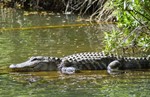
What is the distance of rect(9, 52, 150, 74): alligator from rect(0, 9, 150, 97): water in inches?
10.0

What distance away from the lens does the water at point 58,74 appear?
256 inches

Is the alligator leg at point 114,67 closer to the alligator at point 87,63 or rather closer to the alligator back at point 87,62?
the alligator at point 87,63

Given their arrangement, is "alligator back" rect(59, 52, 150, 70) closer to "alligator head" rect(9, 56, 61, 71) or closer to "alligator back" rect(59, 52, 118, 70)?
"alligator back" rect(59, 52, 118, 70)

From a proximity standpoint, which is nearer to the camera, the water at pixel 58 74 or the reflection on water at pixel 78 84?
the reflection on water at pixel 78 84

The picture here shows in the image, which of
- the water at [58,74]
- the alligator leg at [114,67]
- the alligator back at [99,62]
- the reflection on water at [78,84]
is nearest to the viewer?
the reflection on water at [78,84]

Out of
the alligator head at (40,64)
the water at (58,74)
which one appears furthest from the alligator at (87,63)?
the water at (58,74)

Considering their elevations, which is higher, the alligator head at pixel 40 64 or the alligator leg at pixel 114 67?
the alligator head at pixel 40 64

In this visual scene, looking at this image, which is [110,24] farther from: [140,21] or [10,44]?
[140,21]

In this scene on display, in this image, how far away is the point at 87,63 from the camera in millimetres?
8445

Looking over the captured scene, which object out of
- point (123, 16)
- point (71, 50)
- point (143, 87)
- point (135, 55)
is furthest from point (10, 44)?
point (143, 87)

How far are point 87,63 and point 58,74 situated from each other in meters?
0.73

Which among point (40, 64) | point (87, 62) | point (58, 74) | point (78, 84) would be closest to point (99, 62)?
point (87, 62)

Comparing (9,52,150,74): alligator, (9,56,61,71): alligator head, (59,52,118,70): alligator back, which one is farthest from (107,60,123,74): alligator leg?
(9,56,61,71): alligator head

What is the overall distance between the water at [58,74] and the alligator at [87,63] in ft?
0.84
